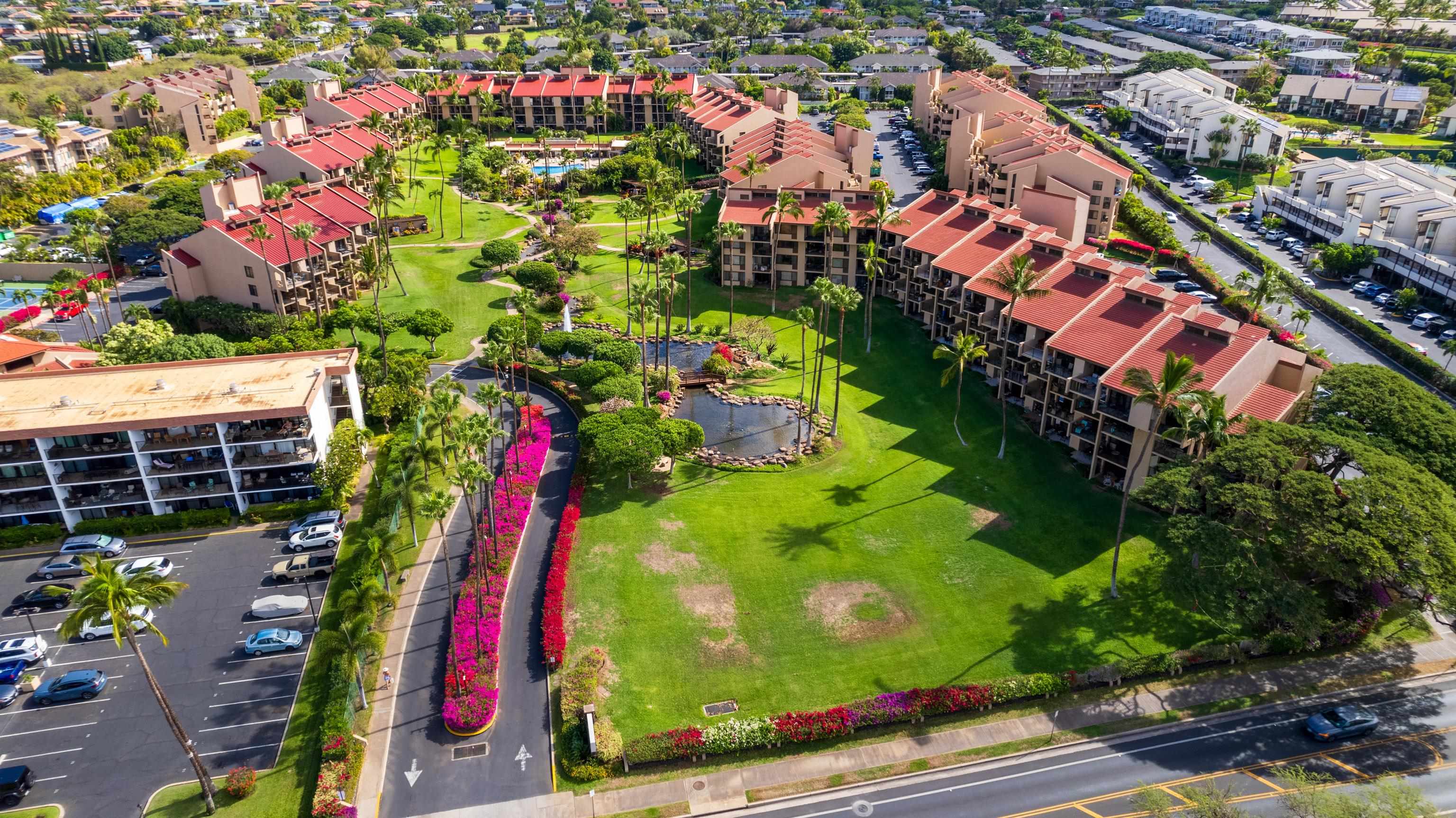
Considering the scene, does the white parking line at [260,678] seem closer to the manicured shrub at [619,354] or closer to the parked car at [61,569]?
the parked car at [61,569]

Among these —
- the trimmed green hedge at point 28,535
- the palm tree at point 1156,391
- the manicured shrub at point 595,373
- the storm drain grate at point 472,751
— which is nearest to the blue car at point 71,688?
the trimmed green hedge at point 28,535

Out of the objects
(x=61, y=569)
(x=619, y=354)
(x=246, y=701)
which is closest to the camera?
(x=246, y=701)

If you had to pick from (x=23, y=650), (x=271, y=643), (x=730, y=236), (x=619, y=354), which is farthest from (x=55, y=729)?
(x=730, y=236)

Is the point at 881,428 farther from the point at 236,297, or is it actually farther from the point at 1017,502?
the point at 236,297

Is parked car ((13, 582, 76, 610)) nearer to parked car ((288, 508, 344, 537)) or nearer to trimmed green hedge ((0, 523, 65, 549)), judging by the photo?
trimmed green hedge ((0, 523, 65, 549))

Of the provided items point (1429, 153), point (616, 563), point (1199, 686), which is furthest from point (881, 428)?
point (1429, 153)

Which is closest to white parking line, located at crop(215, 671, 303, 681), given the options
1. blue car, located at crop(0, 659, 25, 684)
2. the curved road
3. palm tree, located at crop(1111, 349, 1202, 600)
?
the curved road

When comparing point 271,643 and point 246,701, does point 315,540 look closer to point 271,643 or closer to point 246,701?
point 271,643
